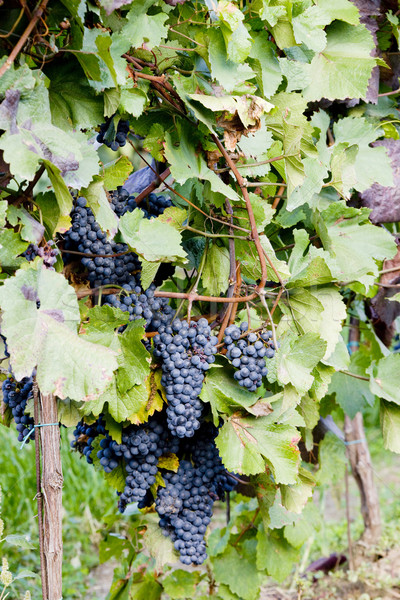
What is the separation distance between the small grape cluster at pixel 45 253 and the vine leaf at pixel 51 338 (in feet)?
0.26

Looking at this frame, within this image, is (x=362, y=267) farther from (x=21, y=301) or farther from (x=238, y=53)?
(x=21, y=301)

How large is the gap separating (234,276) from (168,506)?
0.55 metres

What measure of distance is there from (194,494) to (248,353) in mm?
443

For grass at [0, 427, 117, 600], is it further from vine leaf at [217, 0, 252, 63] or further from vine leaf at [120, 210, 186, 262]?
vine leaf at [217, 0, 252, 63]

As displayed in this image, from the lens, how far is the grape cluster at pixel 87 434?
1.28 m

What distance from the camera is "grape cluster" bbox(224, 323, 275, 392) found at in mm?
1155

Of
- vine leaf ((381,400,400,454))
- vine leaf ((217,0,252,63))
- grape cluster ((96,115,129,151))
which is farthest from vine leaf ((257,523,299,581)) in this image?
vine leaf ((217,0,252,63))

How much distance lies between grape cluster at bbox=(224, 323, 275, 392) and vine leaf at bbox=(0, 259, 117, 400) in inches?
12.5

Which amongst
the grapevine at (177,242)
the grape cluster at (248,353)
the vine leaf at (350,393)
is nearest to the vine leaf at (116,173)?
the grapevine at (177,242)

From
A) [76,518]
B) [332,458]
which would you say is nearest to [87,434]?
[332,458]

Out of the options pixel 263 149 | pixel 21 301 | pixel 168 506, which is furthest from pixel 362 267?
pixel 21 301

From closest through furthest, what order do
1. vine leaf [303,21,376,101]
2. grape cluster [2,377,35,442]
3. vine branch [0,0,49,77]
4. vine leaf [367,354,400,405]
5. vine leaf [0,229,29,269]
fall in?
1. vine branch [0,0,49,77]
2. vine leaf [0,229,29,269]
3. grape cluster [2,377,35,442]
4. vine leaf [303,21,376,101]
5. vine leaf [367,354,400,405]

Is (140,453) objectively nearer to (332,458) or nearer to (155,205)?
(155,205)

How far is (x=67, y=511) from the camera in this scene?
3311mm
